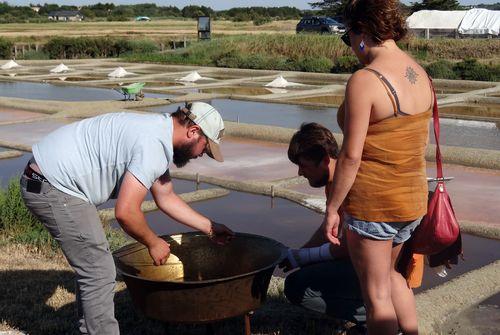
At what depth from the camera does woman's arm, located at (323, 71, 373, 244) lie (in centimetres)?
314

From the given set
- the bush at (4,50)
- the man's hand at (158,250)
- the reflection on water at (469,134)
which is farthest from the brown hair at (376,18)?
the bush at (4,50)

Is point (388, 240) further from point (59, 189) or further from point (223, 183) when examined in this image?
point (223, 183)

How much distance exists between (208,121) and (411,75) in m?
0.89

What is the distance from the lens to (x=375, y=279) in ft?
11.1

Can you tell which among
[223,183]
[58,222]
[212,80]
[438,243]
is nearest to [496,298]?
[438,243]

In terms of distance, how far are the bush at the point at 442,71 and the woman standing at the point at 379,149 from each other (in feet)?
66.7

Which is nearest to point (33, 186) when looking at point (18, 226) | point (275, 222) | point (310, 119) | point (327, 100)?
point (18, 226)

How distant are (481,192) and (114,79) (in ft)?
55.0

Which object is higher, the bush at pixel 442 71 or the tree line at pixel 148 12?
the bush at pixel 442 71

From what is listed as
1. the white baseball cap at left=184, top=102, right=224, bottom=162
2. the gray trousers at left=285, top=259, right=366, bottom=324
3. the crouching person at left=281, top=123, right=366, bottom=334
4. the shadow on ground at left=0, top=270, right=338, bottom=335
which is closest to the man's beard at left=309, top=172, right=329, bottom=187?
the crouching person at left=281, top=123, right=366, bottom=334

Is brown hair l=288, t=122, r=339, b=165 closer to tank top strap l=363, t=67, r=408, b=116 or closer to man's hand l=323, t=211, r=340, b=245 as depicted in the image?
man's hand l=323, t=211, r=340, b=245

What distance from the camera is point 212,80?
23172 mm

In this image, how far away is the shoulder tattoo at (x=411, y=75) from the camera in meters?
3.29

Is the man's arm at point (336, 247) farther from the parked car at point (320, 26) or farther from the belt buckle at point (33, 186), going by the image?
the parked car at point (320, 26)
